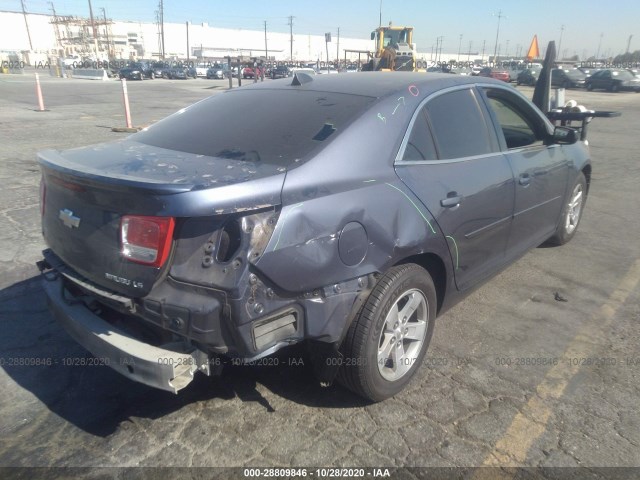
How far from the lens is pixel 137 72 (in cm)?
4734

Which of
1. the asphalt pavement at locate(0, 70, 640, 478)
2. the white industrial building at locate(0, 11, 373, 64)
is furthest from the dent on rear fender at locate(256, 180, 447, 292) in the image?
the white industrial building at locate(0, 11, 373, 64)

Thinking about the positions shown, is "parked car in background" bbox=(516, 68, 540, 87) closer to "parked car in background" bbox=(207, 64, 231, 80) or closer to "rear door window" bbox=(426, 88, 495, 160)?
"parked car in background" bbox=(207, 64, 231, 80)

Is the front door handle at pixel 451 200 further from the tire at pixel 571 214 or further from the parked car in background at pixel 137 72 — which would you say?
the parked car in background at pixel 137 72

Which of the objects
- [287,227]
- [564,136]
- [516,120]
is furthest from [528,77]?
[287,227]

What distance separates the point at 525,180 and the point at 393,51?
22.0 meters

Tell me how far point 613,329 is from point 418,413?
1805 millimetres

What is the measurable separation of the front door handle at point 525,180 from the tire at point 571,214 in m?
1.13

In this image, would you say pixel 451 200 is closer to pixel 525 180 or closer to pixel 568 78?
pixel 525 180

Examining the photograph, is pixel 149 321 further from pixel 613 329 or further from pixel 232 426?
pixel 613 329

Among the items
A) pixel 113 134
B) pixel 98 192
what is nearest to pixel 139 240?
pixel 98 192

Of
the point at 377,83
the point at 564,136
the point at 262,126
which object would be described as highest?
the point at 377,83

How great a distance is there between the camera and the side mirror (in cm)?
412

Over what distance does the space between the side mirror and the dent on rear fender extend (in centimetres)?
209

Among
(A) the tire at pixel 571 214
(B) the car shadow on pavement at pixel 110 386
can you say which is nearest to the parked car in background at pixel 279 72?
(A) the tire at pixel 571 214
